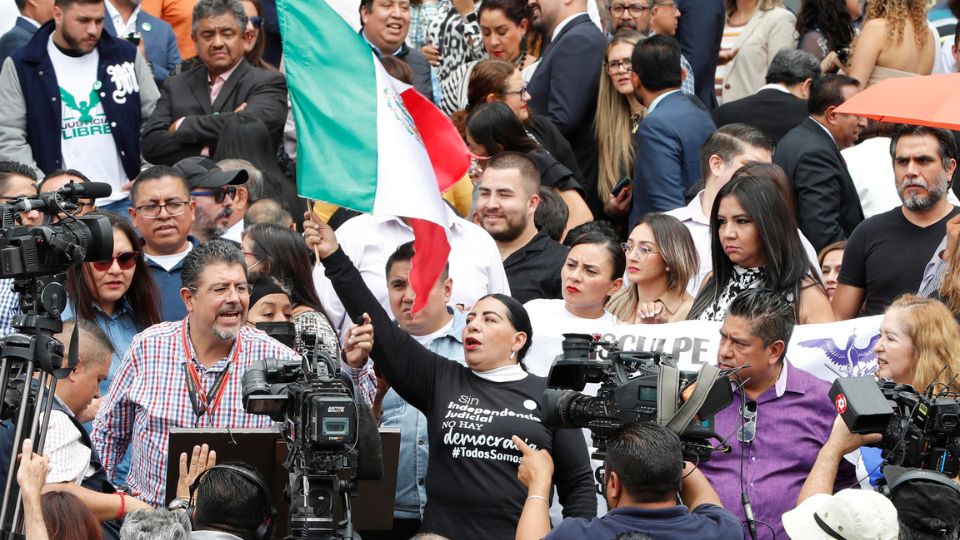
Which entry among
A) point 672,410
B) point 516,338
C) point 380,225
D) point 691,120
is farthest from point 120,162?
point 672,410

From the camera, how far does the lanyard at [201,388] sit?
7262mm

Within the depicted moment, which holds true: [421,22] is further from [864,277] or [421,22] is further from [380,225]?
[864,277]

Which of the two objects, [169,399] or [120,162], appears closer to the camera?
[169,399]

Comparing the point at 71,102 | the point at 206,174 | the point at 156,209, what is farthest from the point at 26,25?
the point at 156,209

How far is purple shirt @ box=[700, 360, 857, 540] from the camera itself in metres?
6.64

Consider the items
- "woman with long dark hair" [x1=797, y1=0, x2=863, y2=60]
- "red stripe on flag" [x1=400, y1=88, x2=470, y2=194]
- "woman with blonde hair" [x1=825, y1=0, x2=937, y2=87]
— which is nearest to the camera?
"red stripe on flag" [x1=400, y1=88, x2=470, y2=194]

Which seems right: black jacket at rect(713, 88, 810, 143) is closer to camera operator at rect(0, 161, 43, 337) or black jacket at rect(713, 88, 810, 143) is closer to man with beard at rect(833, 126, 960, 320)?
man with beard at rect(833, 126, 960, 320)

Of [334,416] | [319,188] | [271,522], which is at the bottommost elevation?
[271,522]

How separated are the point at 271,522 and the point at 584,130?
595 cm

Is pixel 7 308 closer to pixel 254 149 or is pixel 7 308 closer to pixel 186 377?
pixel 186 377

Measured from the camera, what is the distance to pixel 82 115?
35.9ft

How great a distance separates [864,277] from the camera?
27.8ft

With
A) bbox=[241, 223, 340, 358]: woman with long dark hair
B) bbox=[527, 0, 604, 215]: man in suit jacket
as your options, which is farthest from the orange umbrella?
bbox=[527, 0, 604, 215]: man in suit jacket

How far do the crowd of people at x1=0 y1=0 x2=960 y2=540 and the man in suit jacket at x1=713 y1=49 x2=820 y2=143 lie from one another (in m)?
0.02
